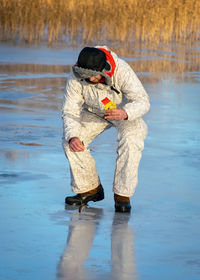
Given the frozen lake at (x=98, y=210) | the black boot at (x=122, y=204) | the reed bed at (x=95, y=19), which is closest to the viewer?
the frozen lake at (x=98, y=210)

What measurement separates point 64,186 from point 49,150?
1.20 meters

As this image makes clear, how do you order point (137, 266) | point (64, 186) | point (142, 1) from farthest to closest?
point (142, 1) → point (64, 186) → point (137, 266)

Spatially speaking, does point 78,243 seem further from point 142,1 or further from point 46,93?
point 142,1

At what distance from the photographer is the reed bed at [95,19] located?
63.3ft

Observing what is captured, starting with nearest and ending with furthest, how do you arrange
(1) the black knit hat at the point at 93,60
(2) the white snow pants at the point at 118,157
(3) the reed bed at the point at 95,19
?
(1) the black knit hat at the point at 93,60, (2) the white snow pants at the point at 118,157, (3) the reed bed at the point at 95,19

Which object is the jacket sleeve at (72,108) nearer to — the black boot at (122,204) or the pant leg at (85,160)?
the pant leg at (85,160)

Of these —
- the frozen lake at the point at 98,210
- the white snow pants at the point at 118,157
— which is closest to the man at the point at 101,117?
the white snow pants at the point at 118,157

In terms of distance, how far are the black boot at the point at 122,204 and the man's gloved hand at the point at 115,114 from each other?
47 centimetres

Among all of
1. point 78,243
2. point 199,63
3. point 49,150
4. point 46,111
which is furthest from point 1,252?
point 199,63

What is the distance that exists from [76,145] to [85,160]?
25cm

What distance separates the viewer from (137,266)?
11.8 feet

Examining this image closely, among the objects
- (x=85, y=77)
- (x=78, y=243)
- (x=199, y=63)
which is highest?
(x=85, y=77)

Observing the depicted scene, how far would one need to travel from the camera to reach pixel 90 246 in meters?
3.91

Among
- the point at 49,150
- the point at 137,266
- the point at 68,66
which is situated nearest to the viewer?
the point at 137,266
